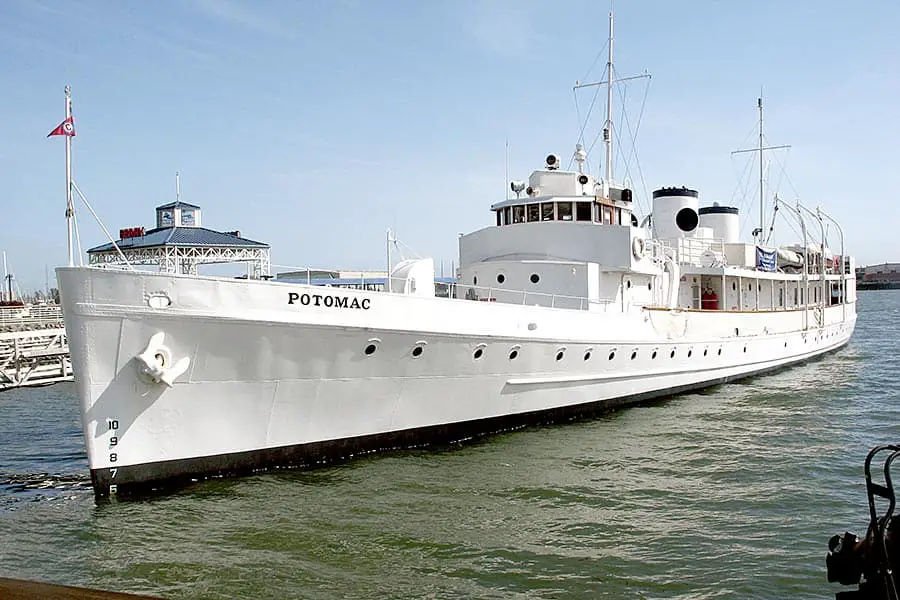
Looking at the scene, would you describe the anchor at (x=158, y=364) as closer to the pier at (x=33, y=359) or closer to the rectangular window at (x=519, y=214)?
the rectangular window at (x=519, y=214)

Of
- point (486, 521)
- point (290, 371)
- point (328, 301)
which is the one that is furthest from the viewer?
point (328, 301)

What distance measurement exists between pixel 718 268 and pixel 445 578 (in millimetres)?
17700

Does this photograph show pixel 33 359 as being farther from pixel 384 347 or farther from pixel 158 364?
pixel 384 347

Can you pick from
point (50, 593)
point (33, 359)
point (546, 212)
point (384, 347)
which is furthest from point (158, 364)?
point (33, 359)

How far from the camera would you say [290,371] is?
36.5ft

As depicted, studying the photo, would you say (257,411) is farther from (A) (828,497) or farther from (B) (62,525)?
(A) (828,497)

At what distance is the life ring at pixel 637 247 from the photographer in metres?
17.7

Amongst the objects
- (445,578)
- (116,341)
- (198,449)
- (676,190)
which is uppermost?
(676,190)

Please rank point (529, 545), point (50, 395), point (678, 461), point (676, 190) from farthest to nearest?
1. point (676, 190)
2. point (50, 395)
3. point (678, 461)
4. point (529, 545)

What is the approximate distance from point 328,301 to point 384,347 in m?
1.21

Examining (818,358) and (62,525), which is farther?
(818,358)

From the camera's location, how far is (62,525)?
9.41 metres

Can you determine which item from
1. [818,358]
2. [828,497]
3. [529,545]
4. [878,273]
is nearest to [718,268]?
[818,358]

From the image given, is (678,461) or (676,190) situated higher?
(676,190)
